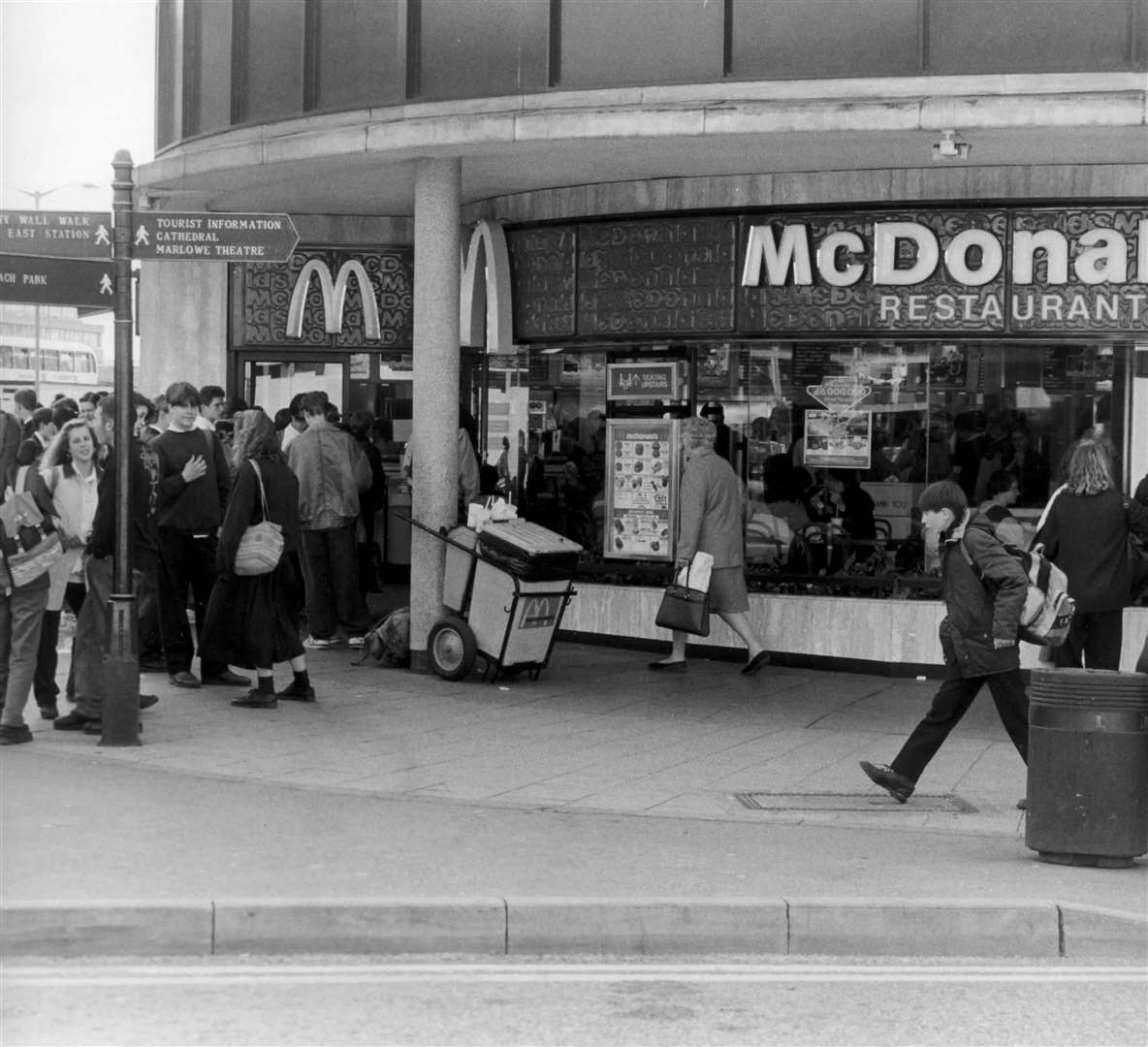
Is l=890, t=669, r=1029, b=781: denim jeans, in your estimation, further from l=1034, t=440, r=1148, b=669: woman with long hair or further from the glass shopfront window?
the glass shopfront window

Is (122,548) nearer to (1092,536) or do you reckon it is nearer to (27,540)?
(27,540)

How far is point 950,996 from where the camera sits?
6105mm

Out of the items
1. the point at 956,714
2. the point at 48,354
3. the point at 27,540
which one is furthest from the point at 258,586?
the point at 48,354

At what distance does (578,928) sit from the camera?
667cm

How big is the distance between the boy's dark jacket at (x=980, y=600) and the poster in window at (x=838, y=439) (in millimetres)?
4602

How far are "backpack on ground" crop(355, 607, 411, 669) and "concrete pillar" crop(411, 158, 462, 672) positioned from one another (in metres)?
0.23

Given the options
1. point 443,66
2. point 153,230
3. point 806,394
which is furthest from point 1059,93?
point 153,230

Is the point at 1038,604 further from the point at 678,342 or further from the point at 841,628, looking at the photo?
the point at 678,342

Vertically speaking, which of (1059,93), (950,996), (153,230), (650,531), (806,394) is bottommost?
(950,996)

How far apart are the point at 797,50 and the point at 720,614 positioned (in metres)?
4.01

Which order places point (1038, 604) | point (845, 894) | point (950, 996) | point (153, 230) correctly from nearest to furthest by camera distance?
point (950, 996) → point (845, 894) → point (1038, 604) → point (153, 230)

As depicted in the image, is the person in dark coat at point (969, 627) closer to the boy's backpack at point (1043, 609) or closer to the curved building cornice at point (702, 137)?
the boy's backpack at point (1043, 609)

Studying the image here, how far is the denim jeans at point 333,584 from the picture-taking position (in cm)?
1386

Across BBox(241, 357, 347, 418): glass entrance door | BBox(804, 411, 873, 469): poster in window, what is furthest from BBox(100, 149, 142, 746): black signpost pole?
BBox(241, 357, 347, 418): glass entrance door
